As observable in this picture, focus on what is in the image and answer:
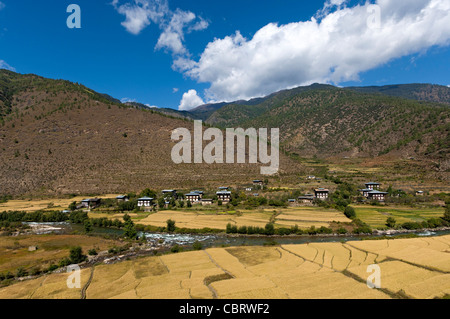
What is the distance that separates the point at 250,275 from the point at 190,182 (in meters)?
71.0

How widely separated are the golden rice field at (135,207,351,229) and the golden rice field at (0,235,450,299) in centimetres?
1413

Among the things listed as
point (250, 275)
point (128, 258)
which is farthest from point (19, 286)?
point (250, 275)

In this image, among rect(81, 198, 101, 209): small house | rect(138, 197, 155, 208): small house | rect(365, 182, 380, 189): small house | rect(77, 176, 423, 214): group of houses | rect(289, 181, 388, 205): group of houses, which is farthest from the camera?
rect(365, 182, 380, 189): small house

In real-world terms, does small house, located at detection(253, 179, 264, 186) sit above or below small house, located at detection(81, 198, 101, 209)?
above

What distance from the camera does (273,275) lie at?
2667cm

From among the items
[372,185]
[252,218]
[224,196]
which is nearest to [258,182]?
[224,196]

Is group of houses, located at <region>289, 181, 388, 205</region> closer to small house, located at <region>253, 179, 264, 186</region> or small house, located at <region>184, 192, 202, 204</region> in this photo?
small house, located at <region>253, 179, 264, 186</region>

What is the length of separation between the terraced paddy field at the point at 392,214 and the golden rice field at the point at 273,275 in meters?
14.1

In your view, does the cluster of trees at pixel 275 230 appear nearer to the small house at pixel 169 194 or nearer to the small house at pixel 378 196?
the small house at pixel 378 196

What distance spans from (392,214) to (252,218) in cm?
3096

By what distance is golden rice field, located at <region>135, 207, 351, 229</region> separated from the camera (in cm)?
5154

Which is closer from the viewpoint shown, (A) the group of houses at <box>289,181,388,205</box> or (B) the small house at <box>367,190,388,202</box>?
(B) the small house at <box>367,190,388,202</box>

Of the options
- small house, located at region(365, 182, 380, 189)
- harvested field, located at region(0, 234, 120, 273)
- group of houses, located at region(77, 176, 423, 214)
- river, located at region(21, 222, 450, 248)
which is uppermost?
small house, located at region(365, 182, 380, 189)

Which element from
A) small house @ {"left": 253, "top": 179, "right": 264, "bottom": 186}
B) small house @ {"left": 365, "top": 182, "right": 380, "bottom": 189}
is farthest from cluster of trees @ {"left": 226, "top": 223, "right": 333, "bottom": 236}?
small house @ {"left": 253, "top": 179, "right": 264, "bottom": 186}
